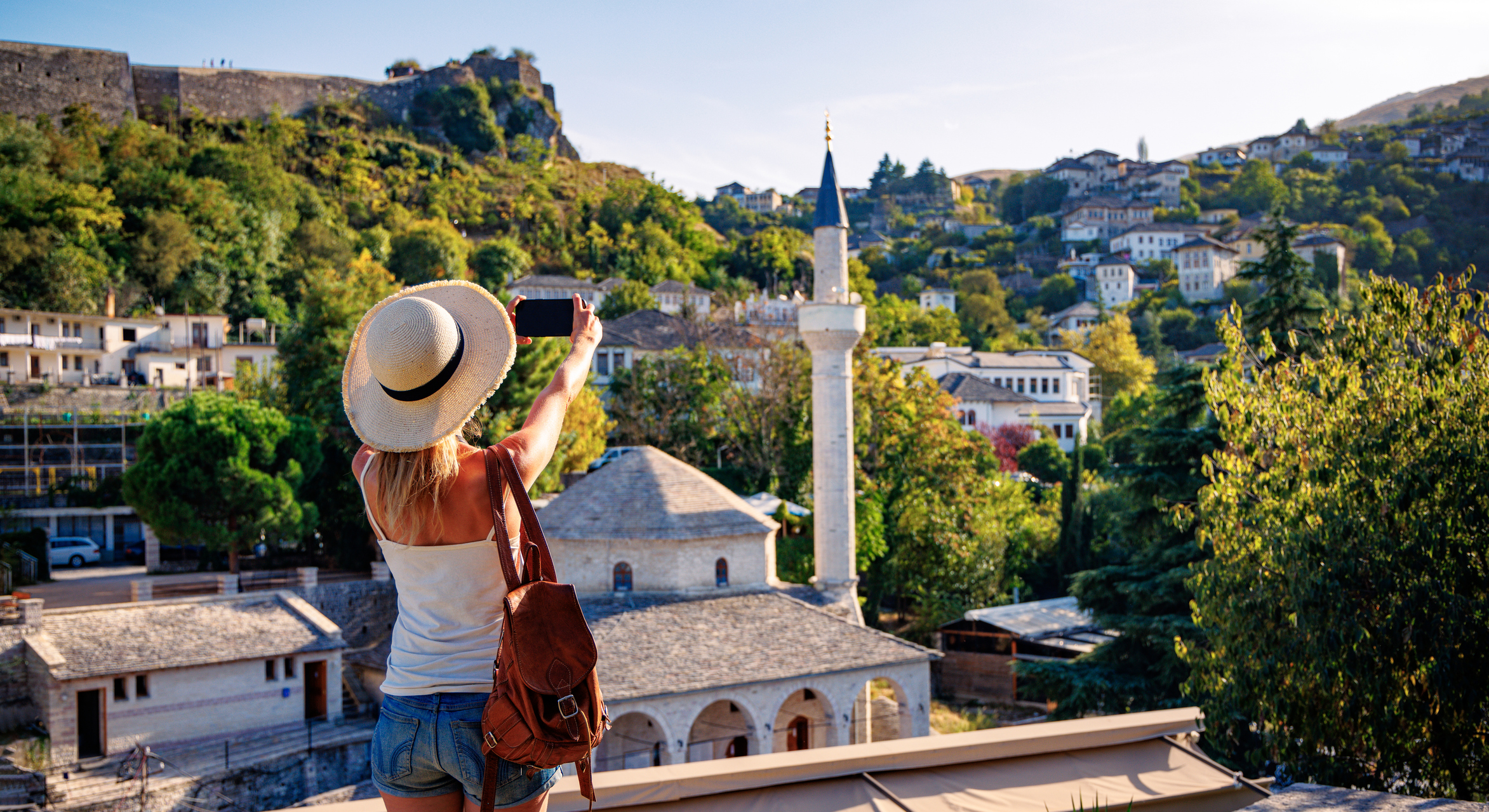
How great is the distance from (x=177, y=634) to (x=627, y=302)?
36528 mm

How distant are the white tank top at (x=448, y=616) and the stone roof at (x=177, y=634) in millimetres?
21816

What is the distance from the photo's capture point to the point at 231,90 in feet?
249

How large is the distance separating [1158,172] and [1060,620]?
109 m

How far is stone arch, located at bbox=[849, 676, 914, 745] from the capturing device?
797 inches

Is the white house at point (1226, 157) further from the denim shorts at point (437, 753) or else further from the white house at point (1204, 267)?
the denim shorts at point (437, 753)

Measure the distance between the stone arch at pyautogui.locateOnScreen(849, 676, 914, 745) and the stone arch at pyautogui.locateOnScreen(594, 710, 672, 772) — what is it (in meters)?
3.80

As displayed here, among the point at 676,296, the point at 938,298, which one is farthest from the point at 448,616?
the point at 938,298

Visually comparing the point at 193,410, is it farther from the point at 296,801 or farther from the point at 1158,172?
the point at 1158,172

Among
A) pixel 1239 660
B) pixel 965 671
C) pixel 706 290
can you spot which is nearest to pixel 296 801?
pixel 965 671

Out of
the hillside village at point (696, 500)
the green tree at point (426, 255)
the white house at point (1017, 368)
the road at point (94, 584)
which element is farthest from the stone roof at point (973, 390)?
the road at point (94, 584)

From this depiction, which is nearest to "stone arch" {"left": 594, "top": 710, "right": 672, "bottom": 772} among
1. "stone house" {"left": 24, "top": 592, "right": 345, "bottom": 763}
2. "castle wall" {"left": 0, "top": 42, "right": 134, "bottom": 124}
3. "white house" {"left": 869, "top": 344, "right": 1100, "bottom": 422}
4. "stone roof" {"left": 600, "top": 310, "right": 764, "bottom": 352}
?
"stone house" {"left": 24, "top": 592, "right": 345, "bottom": 763}

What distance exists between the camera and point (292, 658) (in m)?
23.4

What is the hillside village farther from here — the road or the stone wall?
the road

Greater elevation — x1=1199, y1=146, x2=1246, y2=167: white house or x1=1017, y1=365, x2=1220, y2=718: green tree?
x1=1199, y1=146, x2=1246, y2=167: white house
